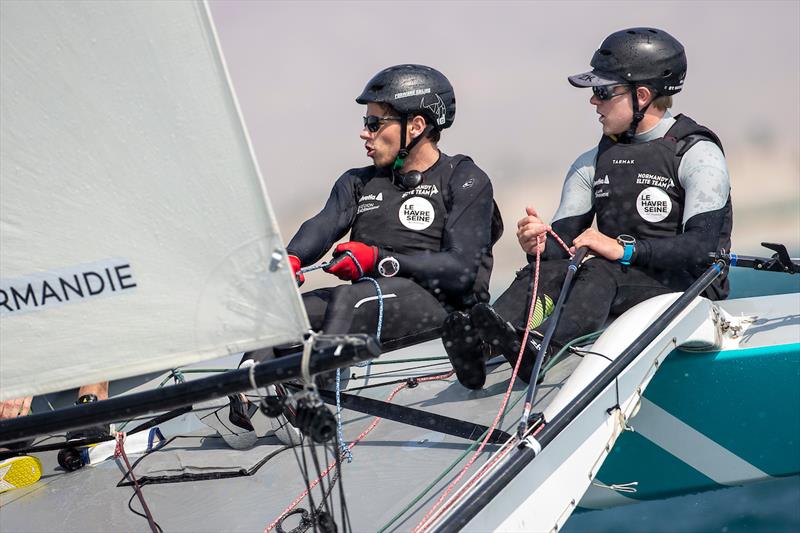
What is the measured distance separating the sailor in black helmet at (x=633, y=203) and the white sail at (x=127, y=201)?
1.69 metres

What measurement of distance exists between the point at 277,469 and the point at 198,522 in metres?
0.41

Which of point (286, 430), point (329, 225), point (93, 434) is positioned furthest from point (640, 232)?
point (93, 434)

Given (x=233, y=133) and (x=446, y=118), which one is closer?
(x=233, y=133)

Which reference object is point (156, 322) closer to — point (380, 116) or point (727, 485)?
point (380, 116)

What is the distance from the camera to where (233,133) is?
1898 millimetres

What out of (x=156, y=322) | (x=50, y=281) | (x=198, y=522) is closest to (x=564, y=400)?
(x=198, y=522)

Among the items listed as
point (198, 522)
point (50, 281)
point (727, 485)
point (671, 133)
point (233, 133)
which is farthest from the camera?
point (727, 485)

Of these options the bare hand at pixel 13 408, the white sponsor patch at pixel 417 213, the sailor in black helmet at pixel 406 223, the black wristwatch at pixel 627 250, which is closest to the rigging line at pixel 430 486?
the sailor in black helmet at pixel 406 223

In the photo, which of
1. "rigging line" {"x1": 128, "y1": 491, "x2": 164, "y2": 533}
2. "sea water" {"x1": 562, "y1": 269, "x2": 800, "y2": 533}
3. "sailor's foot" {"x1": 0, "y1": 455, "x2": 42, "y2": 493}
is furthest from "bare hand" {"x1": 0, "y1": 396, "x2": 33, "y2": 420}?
"sea water" {"x1": 562, "y1": 269, "x2": 800, "y2": 533}

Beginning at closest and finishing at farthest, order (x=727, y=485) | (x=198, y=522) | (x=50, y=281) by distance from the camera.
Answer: (x=50, y=281), (x=198, y=522), (x=727, y=485)

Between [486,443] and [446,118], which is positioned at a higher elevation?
[446,118]

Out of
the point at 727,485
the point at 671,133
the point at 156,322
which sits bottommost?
the point at 727,485

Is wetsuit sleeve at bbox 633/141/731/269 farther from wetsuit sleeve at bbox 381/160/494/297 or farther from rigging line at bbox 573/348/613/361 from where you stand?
wetsuit sleeve at bbox 381/160/494/297

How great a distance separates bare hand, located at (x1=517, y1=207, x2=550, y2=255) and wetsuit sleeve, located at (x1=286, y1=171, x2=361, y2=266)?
0.92m
